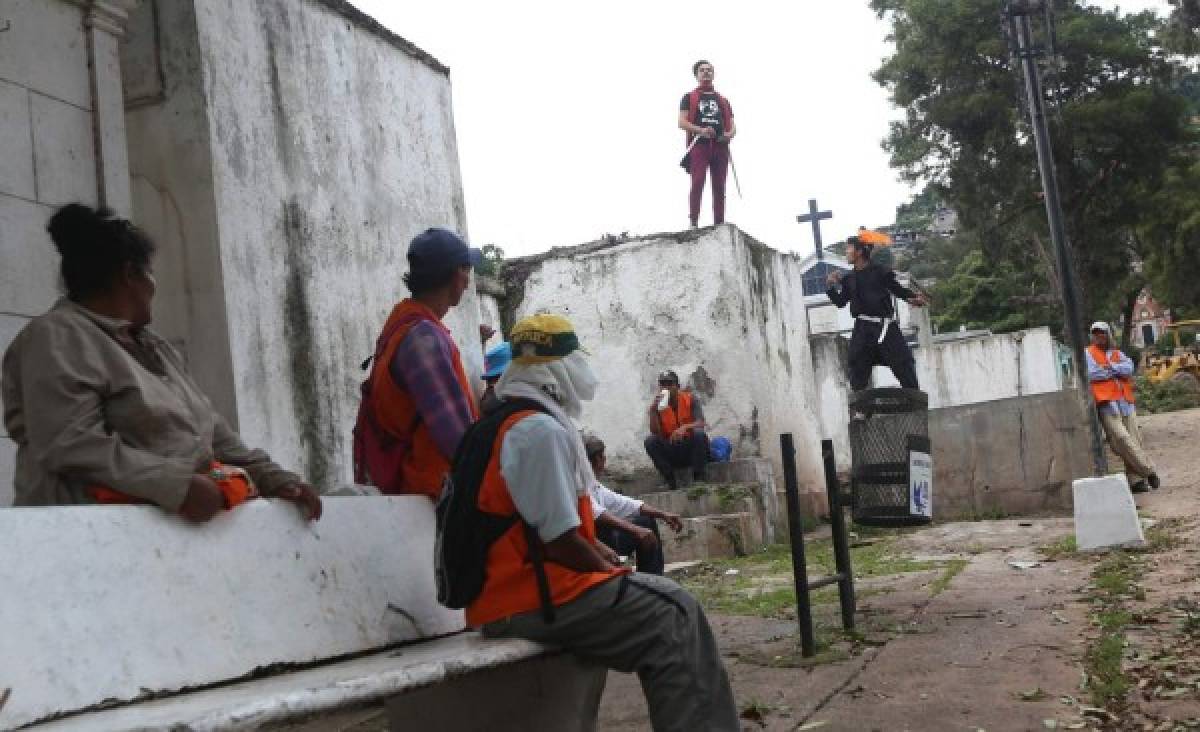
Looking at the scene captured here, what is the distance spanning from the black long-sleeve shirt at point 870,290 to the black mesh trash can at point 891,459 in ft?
4.65

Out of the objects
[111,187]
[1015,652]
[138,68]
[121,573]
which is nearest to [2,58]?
[111,187]

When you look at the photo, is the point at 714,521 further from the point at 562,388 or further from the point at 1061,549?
the point at 562,388

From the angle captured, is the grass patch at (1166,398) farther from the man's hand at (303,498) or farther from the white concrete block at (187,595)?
the man's hand at (303,498)

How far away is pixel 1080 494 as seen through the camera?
8633 mm

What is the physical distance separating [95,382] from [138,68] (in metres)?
3.52

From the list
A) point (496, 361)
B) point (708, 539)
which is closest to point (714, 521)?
point (708, 539)

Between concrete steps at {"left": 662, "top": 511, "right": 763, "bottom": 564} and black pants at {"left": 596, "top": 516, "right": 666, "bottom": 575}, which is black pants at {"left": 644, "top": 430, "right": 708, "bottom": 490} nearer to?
concrete steps at {"left": 662, "top": 511, "right": 763, "bottom": 564}

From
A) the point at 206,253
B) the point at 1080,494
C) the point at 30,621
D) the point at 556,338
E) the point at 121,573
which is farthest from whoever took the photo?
the point at 1080,494

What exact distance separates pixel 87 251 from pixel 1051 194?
25.1 feet

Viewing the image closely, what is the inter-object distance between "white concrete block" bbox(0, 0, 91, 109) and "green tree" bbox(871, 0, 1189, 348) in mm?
24273

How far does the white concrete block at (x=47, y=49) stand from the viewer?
485 centimetres

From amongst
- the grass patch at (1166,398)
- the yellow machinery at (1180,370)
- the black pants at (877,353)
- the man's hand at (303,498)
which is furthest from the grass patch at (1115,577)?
the yellow machinery at (1180,370)

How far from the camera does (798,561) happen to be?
18.6ft

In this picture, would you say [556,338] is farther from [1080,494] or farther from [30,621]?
[1080,494]
